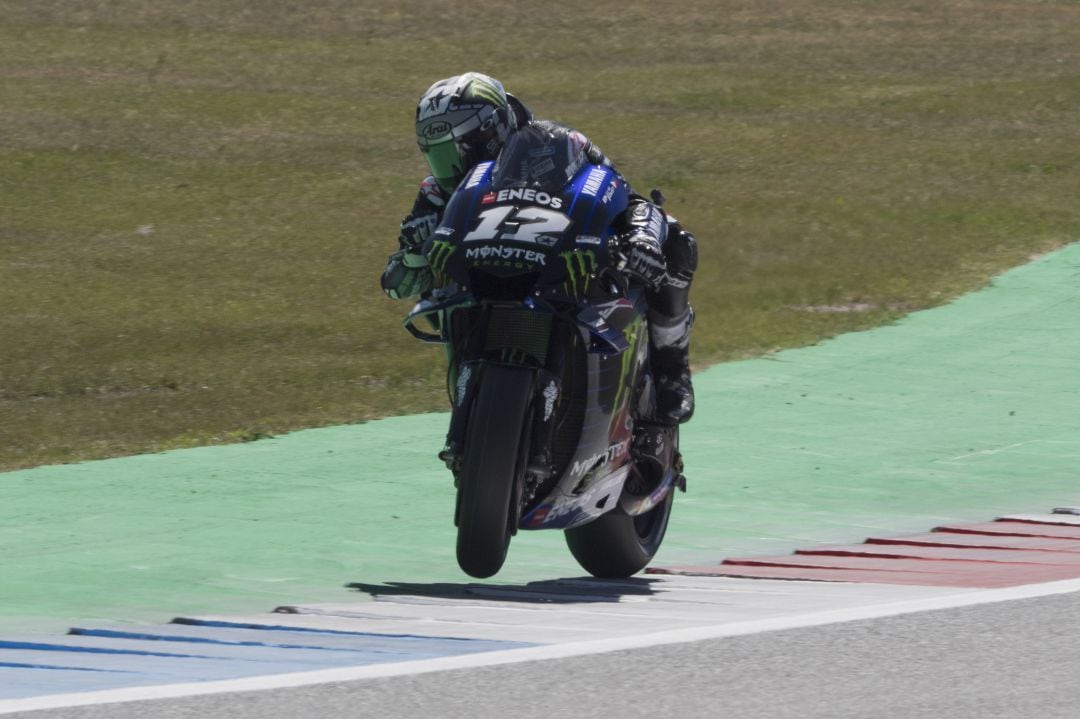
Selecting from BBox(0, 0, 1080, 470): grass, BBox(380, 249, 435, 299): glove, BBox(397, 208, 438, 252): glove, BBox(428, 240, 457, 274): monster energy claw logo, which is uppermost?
BBox(0, 0, 1080, 470): grass

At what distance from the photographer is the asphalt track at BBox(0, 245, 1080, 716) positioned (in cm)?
769

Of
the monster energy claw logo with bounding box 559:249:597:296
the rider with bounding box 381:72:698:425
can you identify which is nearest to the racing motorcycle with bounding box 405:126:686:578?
the monster energy claw logo with bounding box 559:249:597:296

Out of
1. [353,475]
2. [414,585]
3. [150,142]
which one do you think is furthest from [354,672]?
[150,142]

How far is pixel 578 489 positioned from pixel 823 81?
67.6 feet

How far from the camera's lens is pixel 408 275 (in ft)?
24.1

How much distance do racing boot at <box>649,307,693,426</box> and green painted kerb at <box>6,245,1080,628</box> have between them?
0.88 metres

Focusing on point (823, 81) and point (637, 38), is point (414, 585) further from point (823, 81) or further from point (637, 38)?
point (637, 38)

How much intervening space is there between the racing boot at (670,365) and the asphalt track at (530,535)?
860 mm

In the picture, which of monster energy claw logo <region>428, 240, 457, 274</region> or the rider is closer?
monster energy claw logo <region>428, 240, 457, 274</region>

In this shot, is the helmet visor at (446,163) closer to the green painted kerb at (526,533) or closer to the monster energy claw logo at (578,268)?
the monster energy claw logo at (578,268)

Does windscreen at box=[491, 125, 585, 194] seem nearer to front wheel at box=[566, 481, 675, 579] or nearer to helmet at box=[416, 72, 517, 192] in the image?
helmet at box=[416, 72, 517, 192]

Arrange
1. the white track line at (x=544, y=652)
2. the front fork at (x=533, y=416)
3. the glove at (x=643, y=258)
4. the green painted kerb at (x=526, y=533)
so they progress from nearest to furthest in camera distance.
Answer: the white track line at (x=544, y=652) < the front fork at (x=533, y=416) < the glove at (x=643, y=258) < the green painted kerb at (x=526, y=533)

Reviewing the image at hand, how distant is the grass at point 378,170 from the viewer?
1355 cm

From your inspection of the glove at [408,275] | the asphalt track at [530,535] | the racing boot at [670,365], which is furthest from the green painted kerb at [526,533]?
the glove at [408,275]
